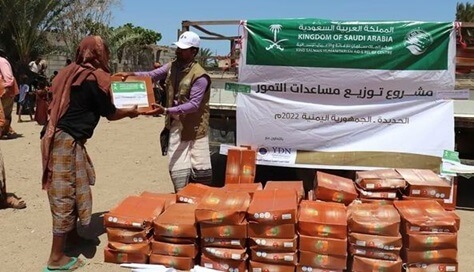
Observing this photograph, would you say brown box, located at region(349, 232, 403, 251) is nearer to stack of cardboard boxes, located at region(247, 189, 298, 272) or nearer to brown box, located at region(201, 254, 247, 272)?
stack of cardboard boxes, located at region(247, 189, 298, 272)

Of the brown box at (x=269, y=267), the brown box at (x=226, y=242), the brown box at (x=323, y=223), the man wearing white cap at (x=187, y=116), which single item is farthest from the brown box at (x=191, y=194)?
the brown box at (x=323, y=223)

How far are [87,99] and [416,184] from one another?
2669 millimetres

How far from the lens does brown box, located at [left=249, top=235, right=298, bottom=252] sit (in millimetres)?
3236

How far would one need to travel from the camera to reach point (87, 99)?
353 centimetres

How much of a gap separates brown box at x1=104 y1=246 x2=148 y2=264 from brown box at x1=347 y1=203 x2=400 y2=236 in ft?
5.00

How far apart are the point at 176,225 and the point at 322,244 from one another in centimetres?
103

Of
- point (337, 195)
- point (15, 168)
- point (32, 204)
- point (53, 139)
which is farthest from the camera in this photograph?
point (15, 168)

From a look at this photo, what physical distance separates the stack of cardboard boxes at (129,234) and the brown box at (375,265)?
1502 millimetres

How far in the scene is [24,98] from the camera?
12523 mm

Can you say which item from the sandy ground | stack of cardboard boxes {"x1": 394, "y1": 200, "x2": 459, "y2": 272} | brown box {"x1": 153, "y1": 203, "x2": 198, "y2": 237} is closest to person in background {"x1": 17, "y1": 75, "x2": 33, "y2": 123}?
the sandy ground

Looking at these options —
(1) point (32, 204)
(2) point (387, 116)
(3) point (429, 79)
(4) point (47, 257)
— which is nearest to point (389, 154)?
(2) point (387, 116)

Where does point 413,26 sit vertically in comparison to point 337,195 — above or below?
Result: above

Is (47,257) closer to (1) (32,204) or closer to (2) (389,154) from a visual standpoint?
(1) (32,204)

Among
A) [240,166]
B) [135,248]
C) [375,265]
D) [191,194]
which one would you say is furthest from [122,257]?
[375,265]
